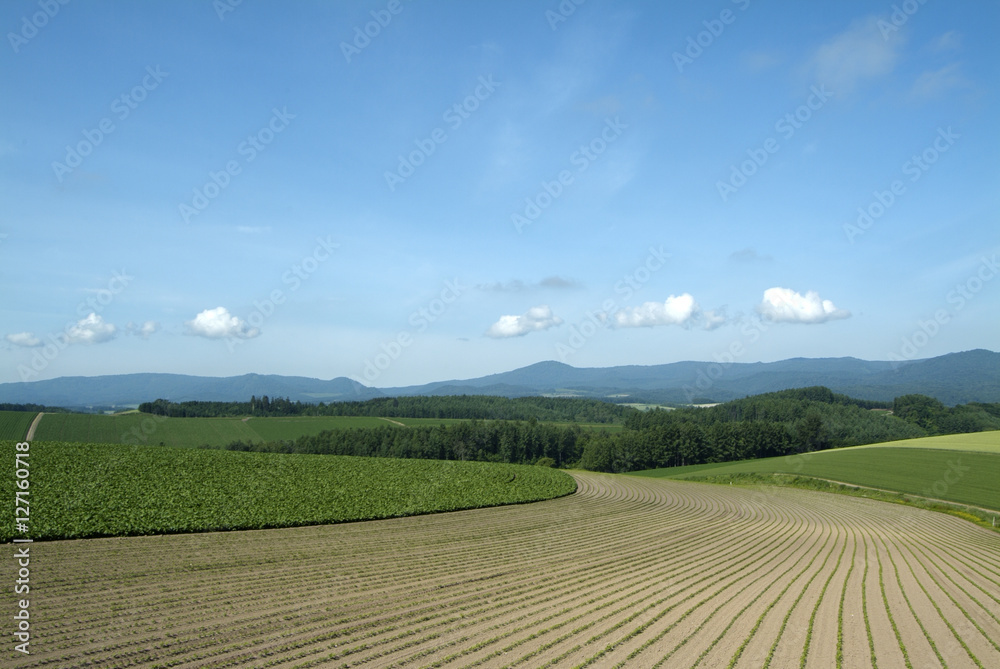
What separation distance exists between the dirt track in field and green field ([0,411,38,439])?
57790 mm

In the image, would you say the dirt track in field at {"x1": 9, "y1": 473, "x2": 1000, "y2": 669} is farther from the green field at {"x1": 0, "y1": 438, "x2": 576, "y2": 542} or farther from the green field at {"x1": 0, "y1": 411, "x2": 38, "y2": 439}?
the green field at {"x1": 0, "y1": 411, "x2": 38, "y2": 439}

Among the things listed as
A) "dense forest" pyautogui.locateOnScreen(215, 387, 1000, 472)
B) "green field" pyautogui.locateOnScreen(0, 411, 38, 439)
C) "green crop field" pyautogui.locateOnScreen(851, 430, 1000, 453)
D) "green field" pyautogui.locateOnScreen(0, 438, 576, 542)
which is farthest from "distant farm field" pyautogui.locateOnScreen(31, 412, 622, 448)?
"green crop field" pyautogui.locateOnScreen(851, 430, 1000, 453)

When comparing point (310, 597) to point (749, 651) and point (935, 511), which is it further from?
point (935, 511)

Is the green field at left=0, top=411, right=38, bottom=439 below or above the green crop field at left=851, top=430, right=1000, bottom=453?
above

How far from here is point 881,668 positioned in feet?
36.1

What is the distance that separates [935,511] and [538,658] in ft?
139

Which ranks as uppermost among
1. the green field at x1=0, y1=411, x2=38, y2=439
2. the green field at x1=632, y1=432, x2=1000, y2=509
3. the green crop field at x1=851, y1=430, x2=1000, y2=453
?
the green field at x1=0, y1=411, x2=38, y2=439

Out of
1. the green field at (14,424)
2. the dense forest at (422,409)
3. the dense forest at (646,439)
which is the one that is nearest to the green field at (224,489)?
the green field at (14,424)

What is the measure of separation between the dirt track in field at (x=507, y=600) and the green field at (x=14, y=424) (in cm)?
5779

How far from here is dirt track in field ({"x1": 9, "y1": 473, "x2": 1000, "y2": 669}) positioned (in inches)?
440

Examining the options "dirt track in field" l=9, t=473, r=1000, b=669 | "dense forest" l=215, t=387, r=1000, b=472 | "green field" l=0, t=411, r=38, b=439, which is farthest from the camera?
"dense forest" l=215, t=387, r=1000, b=472

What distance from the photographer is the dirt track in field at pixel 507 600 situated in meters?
11.2

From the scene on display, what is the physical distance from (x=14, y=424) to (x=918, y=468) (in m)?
107

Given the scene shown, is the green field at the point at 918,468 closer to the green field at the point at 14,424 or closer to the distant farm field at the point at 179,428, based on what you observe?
the distant farm field at the point at 179,428
